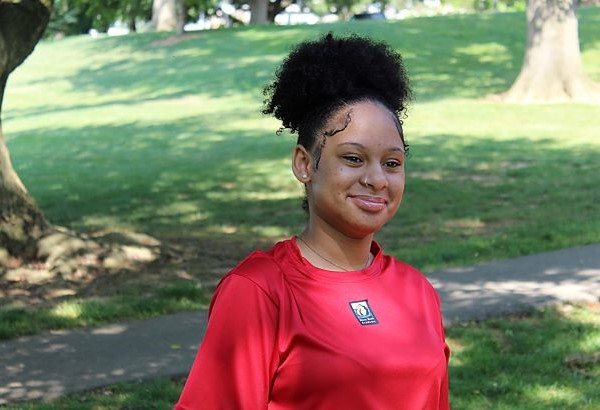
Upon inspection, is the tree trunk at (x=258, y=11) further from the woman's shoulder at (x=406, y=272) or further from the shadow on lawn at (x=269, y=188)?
the woman's shoulder at (x=406, y=272)

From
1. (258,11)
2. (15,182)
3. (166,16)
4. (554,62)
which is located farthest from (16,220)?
(258,11)

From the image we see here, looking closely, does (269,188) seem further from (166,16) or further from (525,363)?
(166,16)

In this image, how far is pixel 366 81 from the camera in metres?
2.56

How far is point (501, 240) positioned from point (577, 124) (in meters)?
11.0

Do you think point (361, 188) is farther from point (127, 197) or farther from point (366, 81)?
point (127, 197)

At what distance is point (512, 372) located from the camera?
20.2ft

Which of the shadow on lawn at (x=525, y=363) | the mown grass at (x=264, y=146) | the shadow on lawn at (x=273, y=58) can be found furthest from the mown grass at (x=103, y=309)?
the shadow on lawn at (x=273, y=58)

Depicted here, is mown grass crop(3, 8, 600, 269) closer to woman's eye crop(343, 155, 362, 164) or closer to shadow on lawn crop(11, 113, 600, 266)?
shadow on lawn crop(11, 113, 600, 266)

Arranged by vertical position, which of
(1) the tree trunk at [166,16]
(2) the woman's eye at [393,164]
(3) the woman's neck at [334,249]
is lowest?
(1) the tree trunk at [166,16]

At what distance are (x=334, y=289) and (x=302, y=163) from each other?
0.34 meters

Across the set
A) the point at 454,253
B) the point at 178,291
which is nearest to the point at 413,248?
the point at 454,253

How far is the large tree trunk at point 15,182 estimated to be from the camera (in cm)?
928

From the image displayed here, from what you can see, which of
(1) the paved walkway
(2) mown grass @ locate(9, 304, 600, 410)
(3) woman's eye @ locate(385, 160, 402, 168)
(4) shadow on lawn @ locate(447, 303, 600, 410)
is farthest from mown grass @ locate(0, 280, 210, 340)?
(3) woman's eye @ locate(385, 160, 402, 168)

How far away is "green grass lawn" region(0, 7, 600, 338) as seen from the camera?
35.3ft
